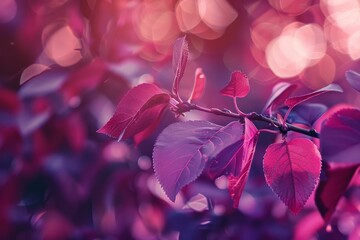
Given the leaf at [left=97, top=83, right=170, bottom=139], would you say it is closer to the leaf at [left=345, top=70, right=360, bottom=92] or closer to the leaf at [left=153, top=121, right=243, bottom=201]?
the leaf at [left=153, top=121, right=243, bottom=201]

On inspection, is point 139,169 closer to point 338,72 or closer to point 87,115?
point 87,115

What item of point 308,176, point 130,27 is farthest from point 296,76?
point 308,176

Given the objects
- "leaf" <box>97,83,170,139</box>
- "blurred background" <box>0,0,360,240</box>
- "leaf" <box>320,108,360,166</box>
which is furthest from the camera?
"blurred background" <box>0,0,360,240</box>

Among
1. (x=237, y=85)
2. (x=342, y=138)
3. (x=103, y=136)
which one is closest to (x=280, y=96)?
(x=237, y=85)

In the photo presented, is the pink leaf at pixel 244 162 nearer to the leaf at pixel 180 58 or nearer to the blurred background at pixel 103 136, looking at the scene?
the leaf at pixel 180 58

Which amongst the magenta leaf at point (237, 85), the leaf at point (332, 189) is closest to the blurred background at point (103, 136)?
the leaf at point (332, 189)

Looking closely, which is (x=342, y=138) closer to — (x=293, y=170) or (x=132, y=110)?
(x=293, y=170)

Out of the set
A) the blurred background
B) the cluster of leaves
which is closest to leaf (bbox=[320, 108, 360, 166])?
the cluster of leaves
